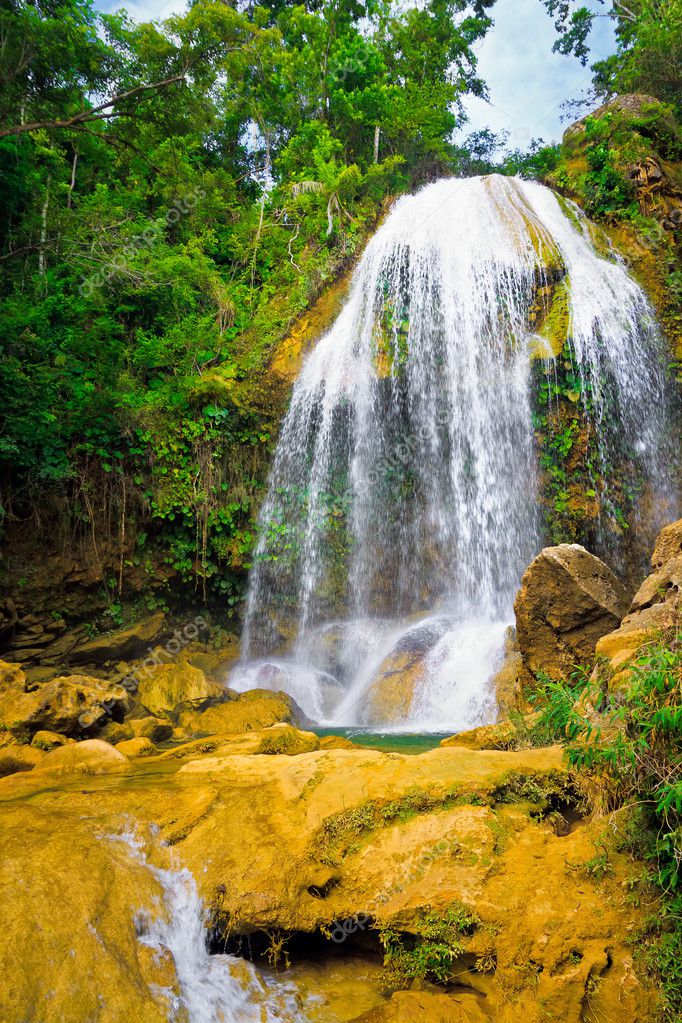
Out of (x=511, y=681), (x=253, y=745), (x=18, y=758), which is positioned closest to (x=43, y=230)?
(x=18, y=758)

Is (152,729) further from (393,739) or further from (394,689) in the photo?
(394,689)

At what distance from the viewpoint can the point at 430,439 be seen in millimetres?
11422

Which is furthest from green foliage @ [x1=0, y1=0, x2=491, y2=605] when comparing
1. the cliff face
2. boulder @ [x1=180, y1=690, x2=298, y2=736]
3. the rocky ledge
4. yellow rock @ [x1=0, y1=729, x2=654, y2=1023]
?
yellow rock @ [x1=0, y1=729, x2=654, y2=1023]

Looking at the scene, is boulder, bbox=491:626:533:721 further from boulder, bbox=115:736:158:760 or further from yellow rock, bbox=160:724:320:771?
boulder, bbox=115:736:158:760

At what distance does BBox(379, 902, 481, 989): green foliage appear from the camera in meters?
2.65

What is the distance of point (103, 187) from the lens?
13.3 meters

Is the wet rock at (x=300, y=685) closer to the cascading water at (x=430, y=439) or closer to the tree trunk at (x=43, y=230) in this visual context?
the cascading water at (x=430, y=439)

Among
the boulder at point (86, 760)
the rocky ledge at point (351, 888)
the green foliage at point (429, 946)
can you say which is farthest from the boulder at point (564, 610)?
the boulder at point (86, 760)

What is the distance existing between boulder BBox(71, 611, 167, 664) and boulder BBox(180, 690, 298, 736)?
2.69 m

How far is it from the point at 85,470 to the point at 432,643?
6.25 metres

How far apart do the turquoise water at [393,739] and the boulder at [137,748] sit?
1.93 meters

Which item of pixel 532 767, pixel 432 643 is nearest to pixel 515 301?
pixel 432 643

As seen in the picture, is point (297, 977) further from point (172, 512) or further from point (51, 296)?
point (51, 296)

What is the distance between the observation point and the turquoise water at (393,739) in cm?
600
